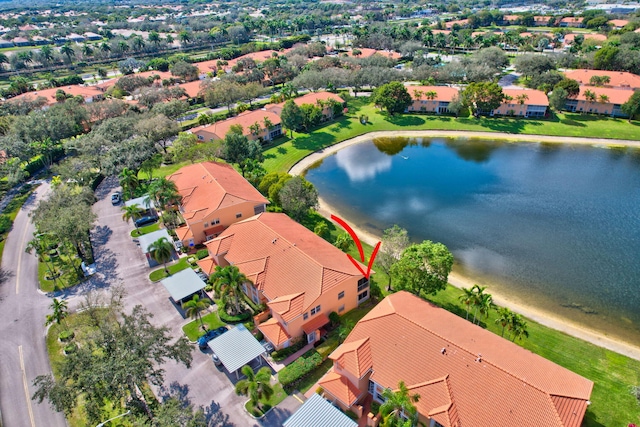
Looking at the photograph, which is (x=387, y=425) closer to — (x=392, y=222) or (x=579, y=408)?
(x=579, y=408)

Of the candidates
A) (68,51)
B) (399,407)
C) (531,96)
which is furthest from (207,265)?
(68,51)

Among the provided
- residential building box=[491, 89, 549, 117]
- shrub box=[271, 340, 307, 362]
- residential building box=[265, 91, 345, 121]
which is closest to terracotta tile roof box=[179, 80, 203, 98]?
residential building box=[265, 91, 345, 121]

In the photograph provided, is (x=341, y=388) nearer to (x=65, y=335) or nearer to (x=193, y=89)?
(x=65, y=335)

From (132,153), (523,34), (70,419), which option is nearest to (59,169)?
(132,153)

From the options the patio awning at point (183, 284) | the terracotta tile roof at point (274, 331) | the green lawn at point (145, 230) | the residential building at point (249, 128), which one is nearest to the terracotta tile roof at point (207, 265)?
the patio awning at point (183, 284)

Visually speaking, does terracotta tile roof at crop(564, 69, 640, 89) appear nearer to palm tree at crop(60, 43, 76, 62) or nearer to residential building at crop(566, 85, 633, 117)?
residential building at crop(566, 85, 633, 117)

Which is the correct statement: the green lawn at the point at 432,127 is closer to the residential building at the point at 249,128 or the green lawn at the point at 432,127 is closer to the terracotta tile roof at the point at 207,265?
the residential building at the point at 249,128
